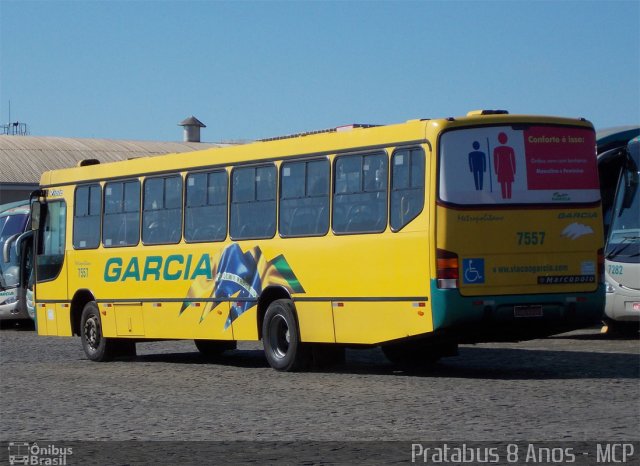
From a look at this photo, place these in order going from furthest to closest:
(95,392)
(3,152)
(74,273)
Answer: (3,152) → (74,273) → (95,392)

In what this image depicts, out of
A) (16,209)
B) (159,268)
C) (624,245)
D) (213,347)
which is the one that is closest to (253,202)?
(159,268)

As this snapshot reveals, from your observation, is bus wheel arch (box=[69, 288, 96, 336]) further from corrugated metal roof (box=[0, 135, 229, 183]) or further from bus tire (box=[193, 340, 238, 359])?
corrugated metal roof (box=[0, 135, 229, 183])

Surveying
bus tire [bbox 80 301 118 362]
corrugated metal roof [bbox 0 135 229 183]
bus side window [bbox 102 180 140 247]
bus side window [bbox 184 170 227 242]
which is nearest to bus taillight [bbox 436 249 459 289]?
bus side window [bbox 184 170 227 242]

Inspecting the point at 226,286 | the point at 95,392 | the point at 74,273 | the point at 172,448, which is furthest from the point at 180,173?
the point at 172,448

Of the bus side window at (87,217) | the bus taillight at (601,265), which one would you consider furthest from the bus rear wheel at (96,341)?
the bus taillight at (601,265)

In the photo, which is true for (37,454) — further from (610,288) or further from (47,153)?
(47,153)

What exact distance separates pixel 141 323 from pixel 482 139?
23.5 feet

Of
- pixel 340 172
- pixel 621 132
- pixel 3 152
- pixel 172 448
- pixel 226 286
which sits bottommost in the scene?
pixel 172 448

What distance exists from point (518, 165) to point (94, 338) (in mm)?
8579

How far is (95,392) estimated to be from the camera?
51.2 ft

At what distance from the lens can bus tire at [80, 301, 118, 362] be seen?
71.0 feet

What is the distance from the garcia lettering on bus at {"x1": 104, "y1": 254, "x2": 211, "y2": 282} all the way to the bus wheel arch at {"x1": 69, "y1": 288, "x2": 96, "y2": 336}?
0.87m

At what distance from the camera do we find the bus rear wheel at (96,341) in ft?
71.1

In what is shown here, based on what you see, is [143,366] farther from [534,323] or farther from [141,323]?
[534,323]
